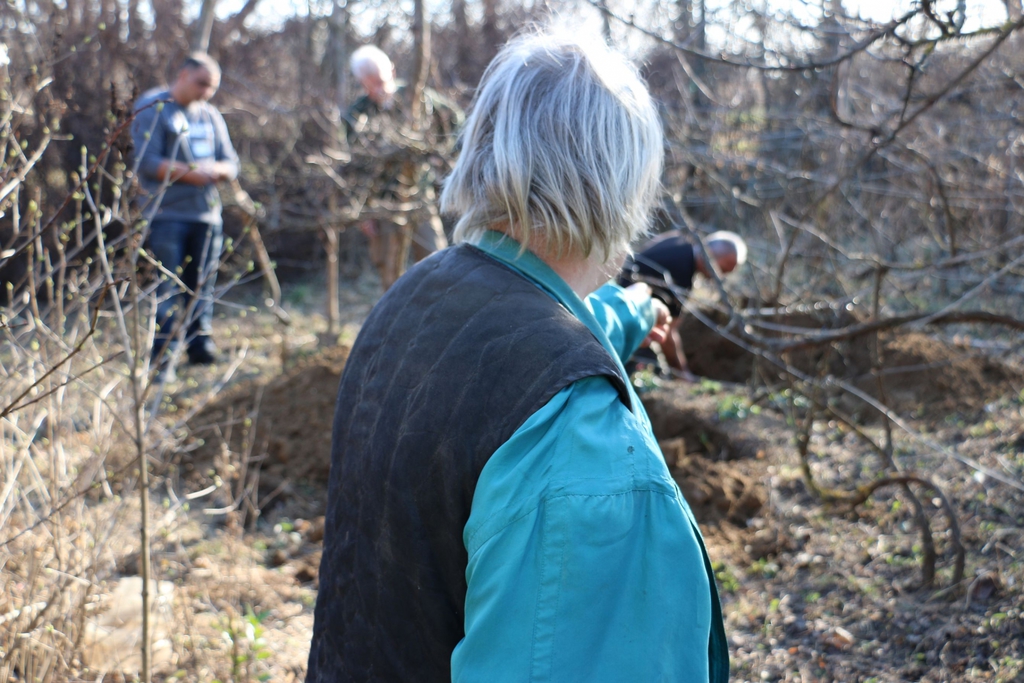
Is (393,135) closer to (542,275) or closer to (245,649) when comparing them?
(245,649)

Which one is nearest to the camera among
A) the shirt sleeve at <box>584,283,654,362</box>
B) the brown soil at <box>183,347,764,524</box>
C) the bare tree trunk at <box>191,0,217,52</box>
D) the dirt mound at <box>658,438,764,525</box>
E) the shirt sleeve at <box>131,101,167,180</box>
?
the shirt sleeve at <box>584,283,654,362</box>

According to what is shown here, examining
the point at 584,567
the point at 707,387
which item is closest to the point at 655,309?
the point at 584,567

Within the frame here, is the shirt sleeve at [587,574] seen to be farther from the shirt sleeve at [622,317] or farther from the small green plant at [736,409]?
the small green plant at [736,409]

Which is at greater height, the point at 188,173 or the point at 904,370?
the point at 188,173

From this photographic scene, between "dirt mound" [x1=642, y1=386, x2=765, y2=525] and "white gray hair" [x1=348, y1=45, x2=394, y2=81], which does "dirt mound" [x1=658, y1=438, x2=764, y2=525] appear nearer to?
"dirt mound" [x1=642, y1=386, x2=765, y2=525]

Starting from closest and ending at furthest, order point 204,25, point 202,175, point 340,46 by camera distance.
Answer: point 202,175
point 204,25
point 340,46

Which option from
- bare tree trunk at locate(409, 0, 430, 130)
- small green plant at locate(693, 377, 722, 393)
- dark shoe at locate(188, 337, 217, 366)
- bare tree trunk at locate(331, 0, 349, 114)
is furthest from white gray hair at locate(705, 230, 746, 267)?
bare tree trunk at locate(331, 0, 349, 114)

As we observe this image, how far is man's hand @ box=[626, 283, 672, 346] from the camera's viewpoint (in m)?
2.00

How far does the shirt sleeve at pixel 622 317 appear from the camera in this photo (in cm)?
185

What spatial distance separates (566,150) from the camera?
1.25m

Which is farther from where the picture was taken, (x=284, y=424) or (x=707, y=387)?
(x=707, y=387)

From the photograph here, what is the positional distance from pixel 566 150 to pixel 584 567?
65cm

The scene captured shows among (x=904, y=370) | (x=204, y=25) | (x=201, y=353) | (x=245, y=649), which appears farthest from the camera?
(x=204, y=25)

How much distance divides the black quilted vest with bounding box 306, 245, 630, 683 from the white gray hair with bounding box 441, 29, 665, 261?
0.11m
